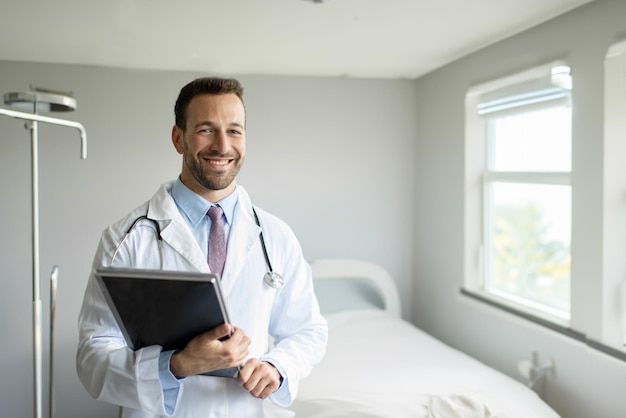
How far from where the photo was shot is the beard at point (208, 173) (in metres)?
1.44

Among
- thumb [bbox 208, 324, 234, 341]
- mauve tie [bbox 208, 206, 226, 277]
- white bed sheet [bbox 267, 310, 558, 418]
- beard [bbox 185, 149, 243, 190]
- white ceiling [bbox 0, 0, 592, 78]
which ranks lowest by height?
white bed sheet [bbox 267, 310, 558, 418]

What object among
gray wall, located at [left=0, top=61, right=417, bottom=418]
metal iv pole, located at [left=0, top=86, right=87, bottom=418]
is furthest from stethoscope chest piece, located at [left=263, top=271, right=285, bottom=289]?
gray wall, located at [left=0, top=61, right=417, bottom=418]

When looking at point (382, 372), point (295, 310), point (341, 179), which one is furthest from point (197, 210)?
point (341, 179)

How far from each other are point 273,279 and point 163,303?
39 centimetres

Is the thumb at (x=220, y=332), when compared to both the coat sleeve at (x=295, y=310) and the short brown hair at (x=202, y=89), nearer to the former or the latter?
the coat sleeve at (x=295, y=310)

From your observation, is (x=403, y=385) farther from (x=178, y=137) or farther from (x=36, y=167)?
(x=36, y=167)

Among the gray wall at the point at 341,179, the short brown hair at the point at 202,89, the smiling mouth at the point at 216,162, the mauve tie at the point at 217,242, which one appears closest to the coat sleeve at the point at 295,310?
the mauve tie at the point at 217,242

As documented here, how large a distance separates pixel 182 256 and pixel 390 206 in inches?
96.2

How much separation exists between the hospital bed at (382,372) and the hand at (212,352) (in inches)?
17.8

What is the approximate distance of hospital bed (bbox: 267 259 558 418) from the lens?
7.21ft

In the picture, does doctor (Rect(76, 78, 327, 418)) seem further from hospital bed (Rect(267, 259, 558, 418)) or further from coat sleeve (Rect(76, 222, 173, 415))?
hospital bed (Rect(267, 259, 558, 418))

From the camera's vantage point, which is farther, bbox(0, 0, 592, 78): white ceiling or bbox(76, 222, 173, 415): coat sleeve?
bbox(0, 0, 592, 78): white ceiling

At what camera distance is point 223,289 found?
1.47 metres

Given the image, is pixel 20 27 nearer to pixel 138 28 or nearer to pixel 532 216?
pixel 138 28
